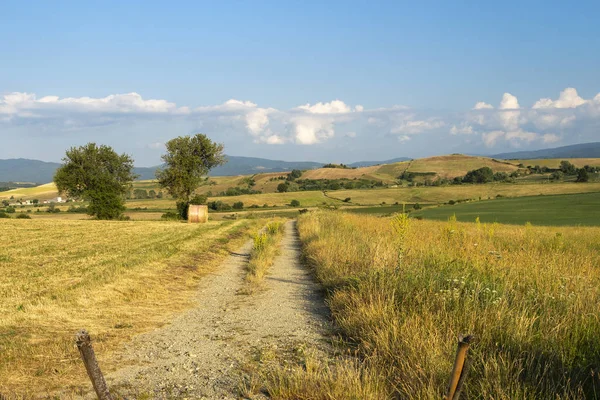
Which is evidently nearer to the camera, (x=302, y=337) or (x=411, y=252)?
(x=302, y=337)

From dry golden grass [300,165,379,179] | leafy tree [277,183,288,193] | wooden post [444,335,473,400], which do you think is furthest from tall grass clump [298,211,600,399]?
dry golden grass [300,165,379,179]

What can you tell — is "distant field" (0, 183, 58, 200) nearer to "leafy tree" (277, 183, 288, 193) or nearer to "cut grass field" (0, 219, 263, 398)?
"leafy tree" (277, 183, 288, 193)

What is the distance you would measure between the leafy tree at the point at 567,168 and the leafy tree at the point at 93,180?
352 ft

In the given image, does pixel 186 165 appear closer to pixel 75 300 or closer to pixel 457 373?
pixel 75 300

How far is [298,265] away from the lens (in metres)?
17.2

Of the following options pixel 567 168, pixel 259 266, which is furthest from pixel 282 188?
pixel 259 266

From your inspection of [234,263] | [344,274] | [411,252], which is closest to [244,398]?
[344,274]

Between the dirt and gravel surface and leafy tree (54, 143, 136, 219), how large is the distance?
4302 centimetres

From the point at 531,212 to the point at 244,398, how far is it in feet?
186

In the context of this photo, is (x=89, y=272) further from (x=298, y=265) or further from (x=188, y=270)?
(x=298, y=265)

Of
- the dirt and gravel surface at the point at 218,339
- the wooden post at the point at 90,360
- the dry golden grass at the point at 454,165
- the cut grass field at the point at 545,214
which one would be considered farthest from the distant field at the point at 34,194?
the wooden post at the point at 90,360

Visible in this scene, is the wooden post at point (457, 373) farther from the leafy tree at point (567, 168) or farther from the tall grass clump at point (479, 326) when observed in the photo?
the leafy tree at point (567, 168)

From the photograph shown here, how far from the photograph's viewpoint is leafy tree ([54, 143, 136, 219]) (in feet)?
168

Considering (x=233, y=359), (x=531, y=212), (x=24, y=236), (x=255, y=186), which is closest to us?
(x=233, y=359)
